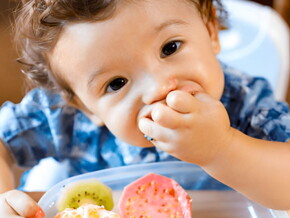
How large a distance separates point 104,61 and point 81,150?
10.8 inches

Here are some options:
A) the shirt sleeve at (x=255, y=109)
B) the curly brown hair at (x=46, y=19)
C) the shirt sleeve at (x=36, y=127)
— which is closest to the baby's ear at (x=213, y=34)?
the curly brown hair at (x=46, y=19)

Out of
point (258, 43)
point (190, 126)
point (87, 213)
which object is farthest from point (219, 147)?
point (258, 43)

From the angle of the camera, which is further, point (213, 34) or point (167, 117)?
point (213, 34)

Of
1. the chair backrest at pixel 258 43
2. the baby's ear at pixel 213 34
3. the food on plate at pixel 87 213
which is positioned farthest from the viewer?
the chair backrest at pixel 258 43

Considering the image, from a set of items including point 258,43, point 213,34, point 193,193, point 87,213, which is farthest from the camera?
point 258,43

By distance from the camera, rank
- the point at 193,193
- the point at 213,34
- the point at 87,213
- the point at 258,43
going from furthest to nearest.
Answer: the point at 258,43 → the point at 213,34 → the point at 193,193 → the point at 87,213

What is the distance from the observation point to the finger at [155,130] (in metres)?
0.46

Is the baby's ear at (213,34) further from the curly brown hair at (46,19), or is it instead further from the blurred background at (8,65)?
the blurred background at (8,65)

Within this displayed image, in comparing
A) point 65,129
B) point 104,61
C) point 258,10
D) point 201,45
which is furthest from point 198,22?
point 258,10

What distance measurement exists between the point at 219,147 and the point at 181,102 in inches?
2.7

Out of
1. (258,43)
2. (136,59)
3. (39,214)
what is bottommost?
(258,43)

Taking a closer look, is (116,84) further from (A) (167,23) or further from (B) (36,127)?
(B) (36,127)

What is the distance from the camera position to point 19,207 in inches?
17.7

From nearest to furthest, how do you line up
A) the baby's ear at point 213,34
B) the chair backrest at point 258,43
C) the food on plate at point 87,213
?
the food on plate at point 87,213, the baby's ear at point 213,34, the chair backrest at point 258,43
